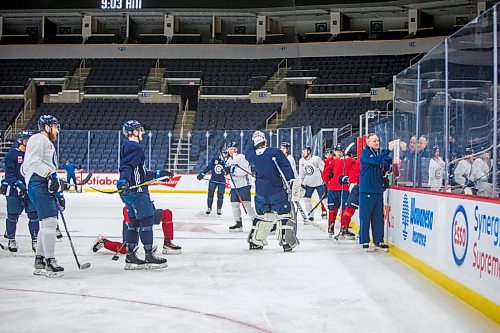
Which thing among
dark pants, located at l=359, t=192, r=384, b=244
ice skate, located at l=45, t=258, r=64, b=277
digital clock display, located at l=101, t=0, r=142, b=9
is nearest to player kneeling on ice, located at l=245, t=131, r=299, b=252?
dark pants, located at l=359, t=192, r=384, b=244

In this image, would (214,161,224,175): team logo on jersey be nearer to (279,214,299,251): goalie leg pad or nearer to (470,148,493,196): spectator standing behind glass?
(279,214,299,251): goalie leg pad

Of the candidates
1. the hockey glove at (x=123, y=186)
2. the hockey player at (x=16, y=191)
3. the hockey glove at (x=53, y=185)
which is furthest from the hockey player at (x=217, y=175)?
the hockey glove at (x=53, y=185)

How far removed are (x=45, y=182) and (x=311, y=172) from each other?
24.2ft

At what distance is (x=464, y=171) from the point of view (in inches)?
213

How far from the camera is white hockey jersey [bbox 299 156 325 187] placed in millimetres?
12414

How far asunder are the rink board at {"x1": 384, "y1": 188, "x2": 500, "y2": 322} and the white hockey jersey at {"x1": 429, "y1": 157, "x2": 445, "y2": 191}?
0.12 m

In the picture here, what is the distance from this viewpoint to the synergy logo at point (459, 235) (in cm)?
484

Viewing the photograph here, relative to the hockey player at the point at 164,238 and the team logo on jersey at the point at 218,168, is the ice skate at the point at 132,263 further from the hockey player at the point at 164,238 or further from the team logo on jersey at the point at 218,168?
the team logo on jersey at the point at 218,168

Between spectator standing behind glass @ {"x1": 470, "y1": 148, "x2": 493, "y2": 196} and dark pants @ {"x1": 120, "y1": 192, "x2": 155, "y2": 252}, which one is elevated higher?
spectator standing behind glass @ {"x1": 470, "y1": 148, "x2": 493, "y2": 196}

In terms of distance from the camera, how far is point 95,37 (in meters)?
31.5

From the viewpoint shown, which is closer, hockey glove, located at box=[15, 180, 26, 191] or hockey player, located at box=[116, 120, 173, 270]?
hockey player, located at box=[116, 120, 173, 270]

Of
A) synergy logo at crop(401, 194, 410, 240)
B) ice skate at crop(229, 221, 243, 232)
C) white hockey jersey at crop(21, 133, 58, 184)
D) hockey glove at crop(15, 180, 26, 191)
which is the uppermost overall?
white hockey jersey at crop(21, 133, 58, 184)

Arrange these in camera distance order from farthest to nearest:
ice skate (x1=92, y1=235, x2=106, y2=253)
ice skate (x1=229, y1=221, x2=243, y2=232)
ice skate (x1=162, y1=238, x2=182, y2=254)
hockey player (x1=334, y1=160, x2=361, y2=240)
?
ice skate (x1=229, y1=221, x2=243, y2=232) < hockey player (x1=334, y1=160, x2=361, y2=240) < ice skate (x1=162, y1=238, x2=182, y2=254) < ice skate (x1=92, y1=235, x2=106, y2=253)

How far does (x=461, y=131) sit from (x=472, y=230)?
3.74ft
